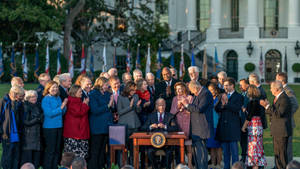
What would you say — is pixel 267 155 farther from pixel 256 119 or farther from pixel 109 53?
pixel 109 53

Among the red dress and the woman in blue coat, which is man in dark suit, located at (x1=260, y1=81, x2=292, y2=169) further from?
the red dress

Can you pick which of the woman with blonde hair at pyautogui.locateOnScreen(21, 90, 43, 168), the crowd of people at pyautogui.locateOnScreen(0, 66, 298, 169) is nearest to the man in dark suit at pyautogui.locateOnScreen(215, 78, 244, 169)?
the crowd of people at pyautogui.locateOnScreen(0, 66, 298, 169)

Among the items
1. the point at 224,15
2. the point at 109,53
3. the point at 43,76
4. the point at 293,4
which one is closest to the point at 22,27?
the point at 109,53

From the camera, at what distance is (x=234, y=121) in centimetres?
1130

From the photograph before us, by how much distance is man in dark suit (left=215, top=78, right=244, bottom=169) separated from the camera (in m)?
11.2

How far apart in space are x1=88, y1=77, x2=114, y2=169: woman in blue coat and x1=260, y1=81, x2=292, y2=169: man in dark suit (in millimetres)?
3233

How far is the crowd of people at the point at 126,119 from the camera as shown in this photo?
10.5m

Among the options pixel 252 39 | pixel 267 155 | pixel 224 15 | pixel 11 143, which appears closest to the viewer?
pixel 11 143

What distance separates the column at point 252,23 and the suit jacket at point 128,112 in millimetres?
38085

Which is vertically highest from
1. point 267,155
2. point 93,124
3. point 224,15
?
point 224,15

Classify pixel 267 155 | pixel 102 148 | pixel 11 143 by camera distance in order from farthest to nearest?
pixel 267 155, pixel 102 148, pixel 11 143

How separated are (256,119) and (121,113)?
9.74 feet

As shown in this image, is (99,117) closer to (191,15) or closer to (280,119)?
(280,119)

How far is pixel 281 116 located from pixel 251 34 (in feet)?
124
